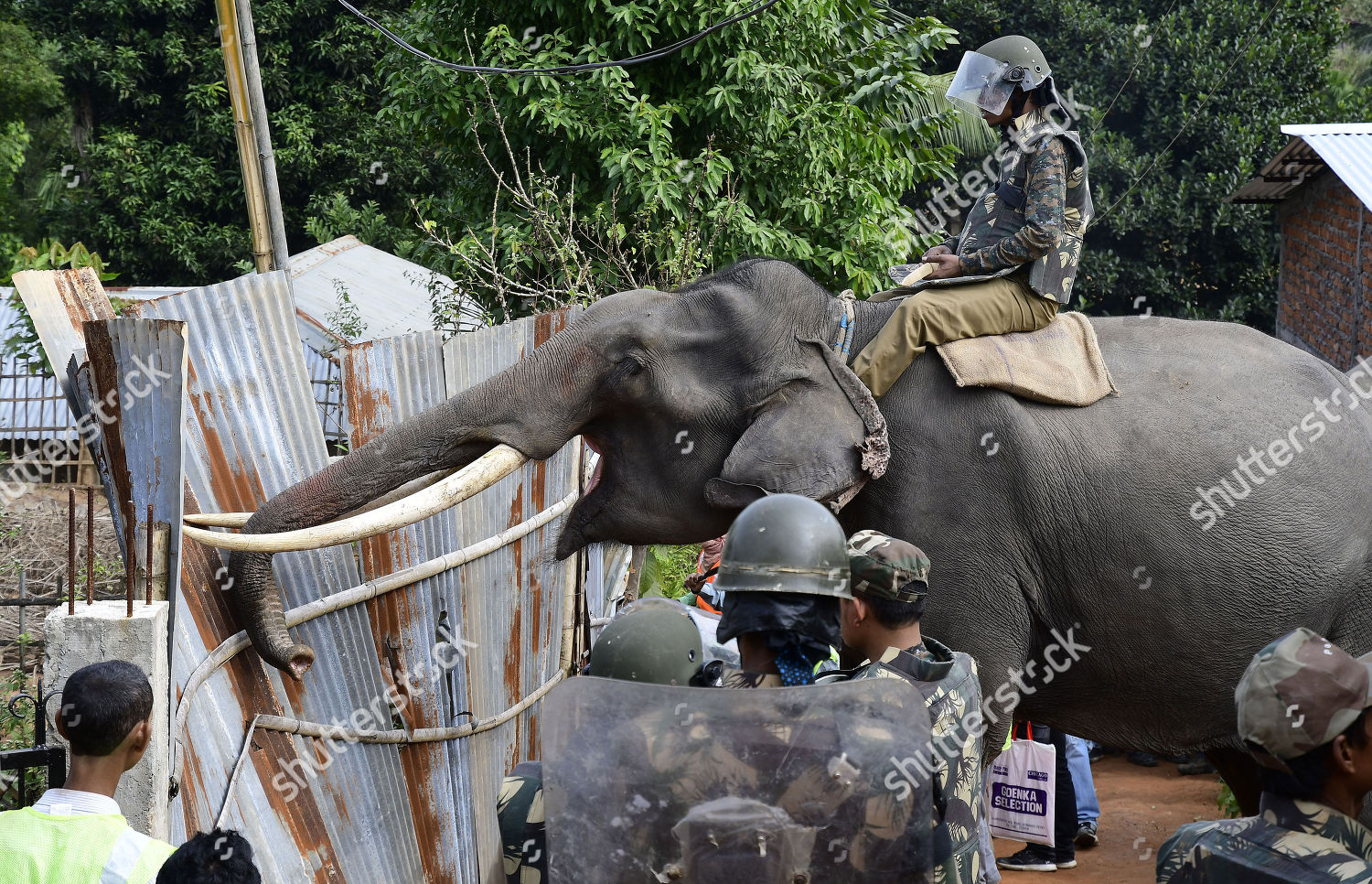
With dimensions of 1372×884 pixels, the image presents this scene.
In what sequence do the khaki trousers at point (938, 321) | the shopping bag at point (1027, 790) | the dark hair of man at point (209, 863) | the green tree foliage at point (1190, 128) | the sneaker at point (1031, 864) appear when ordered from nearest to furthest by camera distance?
the dark hair of man at point (209, 863)
the khaki trousers at point (938, 321)
the shopping bag at point (1027, 790)
the sneaker at point (1031, 864)
the green tree foliage at point (1190, 128)

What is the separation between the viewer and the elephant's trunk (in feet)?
12.3

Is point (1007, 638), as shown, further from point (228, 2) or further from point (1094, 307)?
point (1094, 307)

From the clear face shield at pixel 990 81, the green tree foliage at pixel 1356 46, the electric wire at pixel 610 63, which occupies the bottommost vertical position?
the clear face shield at pixel 990 81

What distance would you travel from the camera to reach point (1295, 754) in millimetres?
2039

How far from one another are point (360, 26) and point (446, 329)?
8.76 meters

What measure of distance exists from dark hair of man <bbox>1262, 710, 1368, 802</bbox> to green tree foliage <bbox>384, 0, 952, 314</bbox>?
646 centimetres

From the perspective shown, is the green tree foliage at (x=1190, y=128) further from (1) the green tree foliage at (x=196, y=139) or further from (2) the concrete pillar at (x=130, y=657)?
(2) the concrete pillar at (x=130, y=657)

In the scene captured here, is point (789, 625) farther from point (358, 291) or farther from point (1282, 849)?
point (358, 291)

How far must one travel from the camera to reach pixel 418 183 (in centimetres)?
1784

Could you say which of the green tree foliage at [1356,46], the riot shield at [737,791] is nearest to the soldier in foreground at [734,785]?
the riot shield at [737,791]

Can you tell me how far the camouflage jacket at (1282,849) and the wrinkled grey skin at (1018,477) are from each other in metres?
1.88

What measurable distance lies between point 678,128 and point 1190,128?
12.1 m

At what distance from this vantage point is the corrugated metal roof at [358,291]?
14.6m

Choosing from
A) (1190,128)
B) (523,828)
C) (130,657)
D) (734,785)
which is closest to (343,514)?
(130,657)
